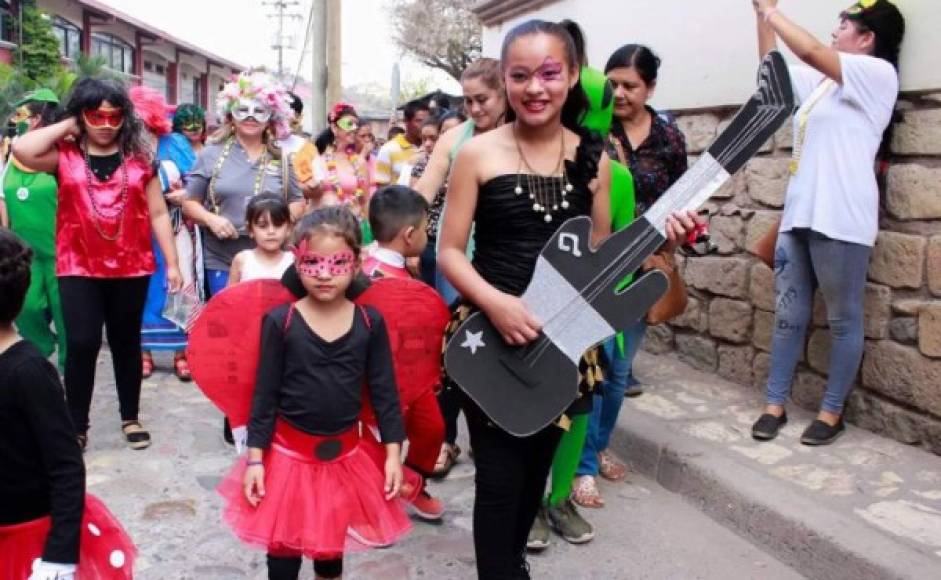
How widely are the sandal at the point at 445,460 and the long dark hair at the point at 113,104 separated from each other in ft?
6.73

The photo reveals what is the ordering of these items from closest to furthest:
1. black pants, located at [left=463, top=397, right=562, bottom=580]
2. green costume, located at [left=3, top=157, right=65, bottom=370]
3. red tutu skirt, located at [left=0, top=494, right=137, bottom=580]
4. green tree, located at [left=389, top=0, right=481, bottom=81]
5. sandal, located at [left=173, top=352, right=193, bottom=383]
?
red tutu skirt, located at [left=0, top=494, right=137, bottom=580] < black pants, located at [left=463, top=397, right=562, bottom=580] < green costume, located at [left=3, top=157, right=65, bottom=370] < sandal, located at [left=173, top=352, right=193, bottom=383] < green tree, located at [left=389, top=0, right=481, bottom=81]

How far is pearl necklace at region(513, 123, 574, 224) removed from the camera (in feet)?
8.02

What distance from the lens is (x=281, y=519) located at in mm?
2521

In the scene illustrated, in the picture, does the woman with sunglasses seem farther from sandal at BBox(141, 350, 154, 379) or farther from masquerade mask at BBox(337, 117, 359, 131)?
masquerade mask at BBox(337, 117, 359, 131)

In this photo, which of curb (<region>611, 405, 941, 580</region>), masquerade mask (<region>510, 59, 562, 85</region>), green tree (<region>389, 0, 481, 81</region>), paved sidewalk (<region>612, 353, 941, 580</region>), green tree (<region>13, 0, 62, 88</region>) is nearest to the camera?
masquerade mask (<region>510, 59, 562, 85</region>)

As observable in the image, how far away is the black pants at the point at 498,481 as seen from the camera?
249 cm

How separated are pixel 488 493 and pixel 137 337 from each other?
271 centimetres

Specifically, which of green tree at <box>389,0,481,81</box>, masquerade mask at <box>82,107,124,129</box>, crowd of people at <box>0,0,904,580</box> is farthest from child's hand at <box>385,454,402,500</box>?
green tree at <box>389,0,481,81</box>

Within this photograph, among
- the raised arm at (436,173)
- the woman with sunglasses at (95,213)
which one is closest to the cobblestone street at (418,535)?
the woman with sunglasses at (95,213)

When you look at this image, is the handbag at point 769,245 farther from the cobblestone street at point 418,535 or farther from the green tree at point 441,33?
the green tree at point 441,33

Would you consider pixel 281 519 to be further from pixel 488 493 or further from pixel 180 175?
pixel 180 175

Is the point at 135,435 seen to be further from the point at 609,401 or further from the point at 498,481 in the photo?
the point at 498,481

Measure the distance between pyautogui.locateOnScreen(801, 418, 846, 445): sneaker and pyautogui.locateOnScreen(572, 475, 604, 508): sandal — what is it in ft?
3.50

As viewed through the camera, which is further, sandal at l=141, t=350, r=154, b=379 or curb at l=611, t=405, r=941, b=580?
sandal at l=141, t=350, r=154, b=379
